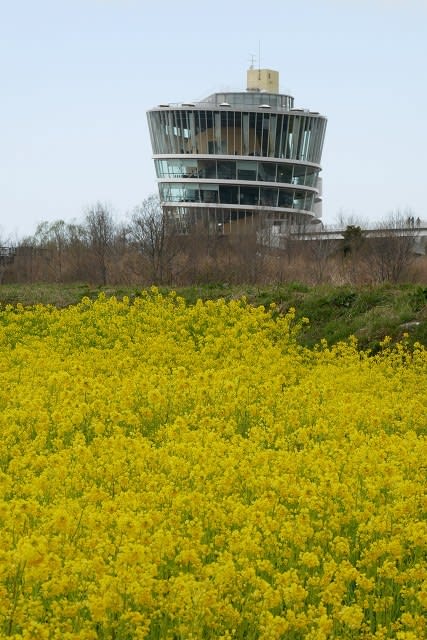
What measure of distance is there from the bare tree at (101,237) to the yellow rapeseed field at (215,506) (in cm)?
2840

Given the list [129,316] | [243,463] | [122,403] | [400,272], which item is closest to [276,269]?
[400,272]

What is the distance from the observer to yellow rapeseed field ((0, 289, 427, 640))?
21.1ft

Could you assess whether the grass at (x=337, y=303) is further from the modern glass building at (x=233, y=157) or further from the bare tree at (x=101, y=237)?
the modern glass building at (x=233, y=157)

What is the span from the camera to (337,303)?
23688mm

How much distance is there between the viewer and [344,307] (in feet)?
77.0

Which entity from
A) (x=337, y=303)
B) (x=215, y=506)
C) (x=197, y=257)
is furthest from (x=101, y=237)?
(x=215, y=506)

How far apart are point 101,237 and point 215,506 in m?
42.1

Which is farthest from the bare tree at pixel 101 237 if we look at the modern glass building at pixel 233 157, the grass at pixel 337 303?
the modern glass building at pixel 233 157

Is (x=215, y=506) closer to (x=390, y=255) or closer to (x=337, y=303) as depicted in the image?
(x=337, y=303)

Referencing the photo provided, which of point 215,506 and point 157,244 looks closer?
point 215,506

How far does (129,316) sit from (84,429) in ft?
37.6

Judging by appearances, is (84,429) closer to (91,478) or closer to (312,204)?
(91,478)

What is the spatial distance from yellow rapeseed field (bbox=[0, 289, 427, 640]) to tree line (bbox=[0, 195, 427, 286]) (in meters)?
22.1

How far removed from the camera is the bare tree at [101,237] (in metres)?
46.9
